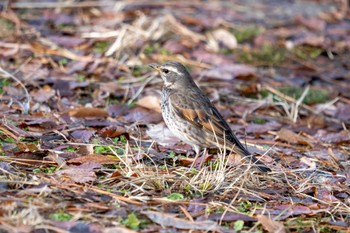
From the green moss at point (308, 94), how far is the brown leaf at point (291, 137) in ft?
5.86

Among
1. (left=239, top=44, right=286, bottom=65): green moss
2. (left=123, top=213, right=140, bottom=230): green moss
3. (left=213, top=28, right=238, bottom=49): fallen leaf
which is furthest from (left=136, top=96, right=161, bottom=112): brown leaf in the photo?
(left=123, top=213, right=140, bottom=230): green moss

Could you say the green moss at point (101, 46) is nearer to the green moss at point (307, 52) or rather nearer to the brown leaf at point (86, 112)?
the brown leaf at point (86, 112)

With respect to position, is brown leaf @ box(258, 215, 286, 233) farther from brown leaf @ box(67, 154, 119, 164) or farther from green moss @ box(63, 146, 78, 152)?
green moss @ box(63, 146, 78, 152)

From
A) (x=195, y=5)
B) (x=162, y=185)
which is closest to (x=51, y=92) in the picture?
(x=162, y=185)

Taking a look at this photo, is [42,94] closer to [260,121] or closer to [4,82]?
[4,82]

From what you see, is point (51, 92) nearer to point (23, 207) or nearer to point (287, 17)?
point (23, 207)

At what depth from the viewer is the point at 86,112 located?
A: 829 cm

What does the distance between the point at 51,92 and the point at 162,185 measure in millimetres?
3264

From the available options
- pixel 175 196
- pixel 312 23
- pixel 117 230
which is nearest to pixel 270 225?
pixel 175 196

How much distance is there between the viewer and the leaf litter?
575 cm

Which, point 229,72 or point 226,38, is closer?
point 229,72

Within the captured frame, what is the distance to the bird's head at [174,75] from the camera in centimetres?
833

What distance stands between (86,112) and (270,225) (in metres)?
3.29

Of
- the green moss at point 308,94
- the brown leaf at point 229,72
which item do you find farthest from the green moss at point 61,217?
the green moss at point 308,94
